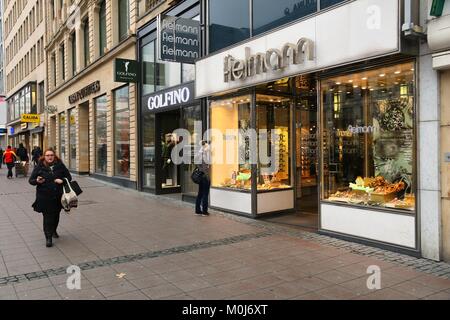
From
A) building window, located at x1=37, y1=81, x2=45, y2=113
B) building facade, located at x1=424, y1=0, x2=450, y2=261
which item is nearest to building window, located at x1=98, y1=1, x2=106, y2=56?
building window, located at x1=37, y1=81, x2=45, y2=113

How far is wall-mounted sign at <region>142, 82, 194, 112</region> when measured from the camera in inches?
473

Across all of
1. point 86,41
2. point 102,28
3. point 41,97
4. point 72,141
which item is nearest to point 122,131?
point 102,28

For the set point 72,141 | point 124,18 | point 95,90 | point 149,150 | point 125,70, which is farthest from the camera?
point 72,141

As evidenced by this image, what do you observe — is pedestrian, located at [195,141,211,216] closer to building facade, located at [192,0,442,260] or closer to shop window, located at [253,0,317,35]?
building facade, located at [192,0,442,260]

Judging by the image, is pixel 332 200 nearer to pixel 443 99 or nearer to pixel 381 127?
pixel 381 127

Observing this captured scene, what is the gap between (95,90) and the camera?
19688 millimetres

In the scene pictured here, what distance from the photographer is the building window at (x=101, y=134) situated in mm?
19184

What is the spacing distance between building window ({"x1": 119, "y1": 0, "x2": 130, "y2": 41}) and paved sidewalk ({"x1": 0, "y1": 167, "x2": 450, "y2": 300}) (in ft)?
32.2

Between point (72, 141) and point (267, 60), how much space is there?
64.8ft

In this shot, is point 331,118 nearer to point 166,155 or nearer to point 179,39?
point 179,39

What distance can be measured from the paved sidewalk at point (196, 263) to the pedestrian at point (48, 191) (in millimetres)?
413

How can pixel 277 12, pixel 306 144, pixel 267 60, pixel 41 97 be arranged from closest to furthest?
pixel 267 60
pixel 277 12
pixel 306 144
pixel 41 97

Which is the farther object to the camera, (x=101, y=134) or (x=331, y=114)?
(x=101, y=134)
